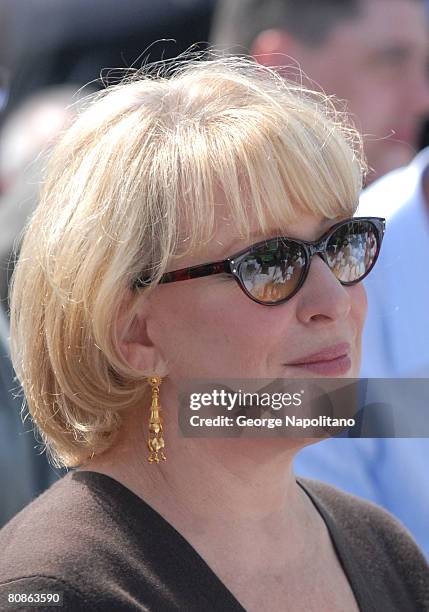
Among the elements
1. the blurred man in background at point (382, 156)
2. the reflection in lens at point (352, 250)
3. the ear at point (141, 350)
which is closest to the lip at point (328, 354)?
the reflection in lens at point (352, 250)

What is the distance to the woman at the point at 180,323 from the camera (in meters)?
1.53

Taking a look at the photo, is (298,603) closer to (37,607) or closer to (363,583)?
(363,583)

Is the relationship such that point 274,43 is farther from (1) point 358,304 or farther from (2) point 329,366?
(2) point 329,366

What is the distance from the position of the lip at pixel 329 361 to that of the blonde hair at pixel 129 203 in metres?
0.20

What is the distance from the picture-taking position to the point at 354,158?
1716mm

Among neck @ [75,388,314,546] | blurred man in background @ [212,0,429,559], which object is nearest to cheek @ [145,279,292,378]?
neck @ [75,388,314,546]

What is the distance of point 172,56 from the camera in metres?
3.52

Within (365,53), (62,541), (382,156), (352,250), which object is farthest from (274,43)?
(62,541)

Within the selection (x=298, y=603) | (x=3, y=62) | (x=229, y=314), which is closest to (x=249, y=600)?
(x=298, y=603)

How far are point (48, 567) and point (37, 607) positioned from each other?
0.22ft

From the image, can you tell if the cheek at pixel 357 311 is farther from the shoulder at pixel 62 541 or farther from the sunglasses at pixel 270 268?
the shoulder at pixel 62 541

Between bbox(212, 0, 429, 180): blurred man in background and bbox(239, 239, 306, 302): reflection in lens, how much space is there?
5.92 feet

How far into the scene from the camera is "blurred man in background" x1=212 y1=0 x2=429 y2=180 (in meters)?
3.34

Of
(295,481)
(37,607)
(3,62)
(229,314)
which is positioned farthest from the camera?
(3,62)
